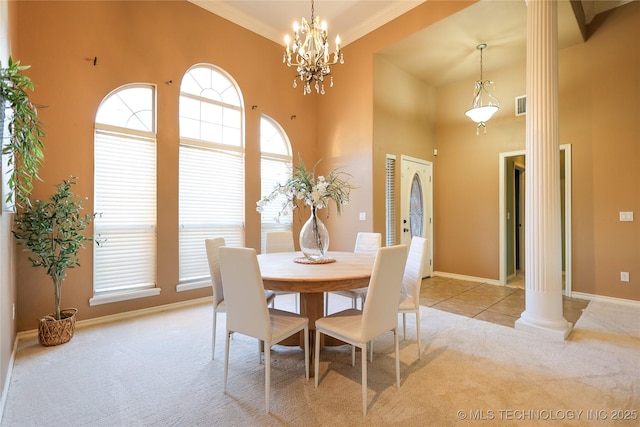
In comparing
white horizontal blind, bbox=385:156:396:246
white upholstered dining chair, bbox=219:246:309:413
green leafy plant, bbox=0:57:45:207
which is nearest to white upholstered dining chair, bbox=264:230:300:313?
white upholstered dining chair, bbox=219:246:309:413

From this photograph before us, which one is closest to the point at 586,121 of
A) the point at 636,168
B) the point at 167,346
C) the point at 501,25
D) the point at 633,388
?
the point at 636,168

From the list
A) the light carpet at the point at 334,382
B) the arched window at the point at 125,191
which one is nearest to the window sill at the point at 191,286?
the arched window at the point at 125,191

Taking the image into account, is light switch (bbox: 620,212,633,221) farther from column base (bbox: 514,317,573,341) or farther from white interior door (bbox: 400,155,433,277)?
white interior door (bbox: 400,155,433,277)

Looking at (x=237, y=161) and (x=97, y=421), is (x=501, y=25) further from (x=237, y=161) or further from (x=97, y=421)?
(x=97, y=421)

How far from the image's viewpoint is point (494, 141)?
16.3 feet

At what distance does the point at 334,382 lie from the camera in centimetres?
209

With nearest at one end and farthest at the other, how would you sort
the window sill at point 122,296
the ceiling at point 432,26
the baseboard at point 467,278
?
the window sill at point 122,296 < the ceiling at point 432,26 < the baseboard at point 467,278

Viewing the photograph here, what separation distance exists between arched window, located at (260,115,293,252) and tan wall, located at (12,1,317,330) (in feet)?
0.61

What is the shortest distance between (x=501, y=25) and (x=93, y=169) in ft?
16.7

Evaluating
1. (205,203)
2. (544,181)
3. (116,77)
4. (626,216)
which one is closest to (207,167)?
(205,203)

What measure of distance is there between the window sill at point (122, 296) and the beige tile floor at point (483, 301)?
131 inches

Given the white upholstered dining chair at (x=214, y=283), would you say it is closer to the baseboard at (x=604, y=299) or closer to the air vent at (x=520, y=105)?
the baseboard at (x=604, y=299)

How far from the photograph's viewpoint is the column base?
9.11ft

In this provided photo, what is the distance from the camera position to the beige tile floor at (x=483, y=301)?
137 inches
